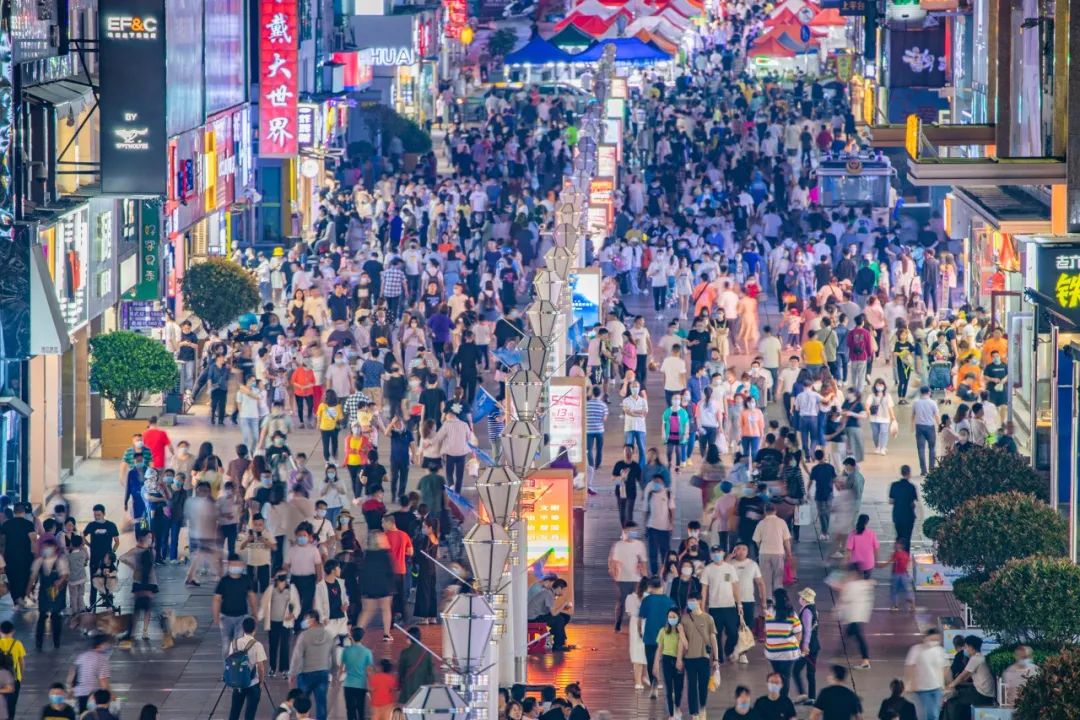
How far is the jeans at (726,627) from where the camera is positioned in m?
21.5

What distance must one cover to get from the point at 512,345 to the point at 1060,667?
1795 cm

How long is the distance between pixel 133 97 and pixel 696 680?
13.2 metres

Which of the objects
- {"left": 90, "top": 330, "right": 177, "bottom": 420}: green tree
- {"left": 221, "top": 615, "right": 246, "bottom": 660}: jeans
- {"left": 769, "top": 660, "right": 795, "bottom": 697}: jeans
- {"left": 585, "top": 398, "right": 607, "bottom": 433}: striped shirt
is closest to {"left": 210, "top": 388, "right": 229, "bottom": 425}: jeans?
{"left": 90, "top": 330, "right": 177, "bottom": 420}: green tree

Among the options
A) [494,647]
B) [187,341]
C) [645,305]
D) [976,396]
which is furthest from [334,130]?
[494,647]

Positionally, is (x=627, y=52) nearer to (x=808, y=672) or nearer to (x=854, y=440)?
(x=854, y=440)

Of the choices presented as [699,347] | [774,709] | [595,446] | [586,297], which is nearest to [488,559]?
[774,709]

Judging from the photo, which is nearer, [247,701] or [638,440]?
[247,701]

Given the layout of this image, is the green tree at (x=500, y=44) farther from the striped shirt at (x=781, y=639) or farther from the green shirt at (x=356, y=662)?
the green shirt at (x=356, y=662)

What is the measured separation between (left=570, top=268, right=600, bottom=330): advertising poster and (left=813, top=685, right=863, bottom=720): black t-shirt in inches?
729

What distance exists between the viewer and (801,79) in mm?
90375

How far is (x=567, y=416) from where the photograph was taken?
28062 millimetres

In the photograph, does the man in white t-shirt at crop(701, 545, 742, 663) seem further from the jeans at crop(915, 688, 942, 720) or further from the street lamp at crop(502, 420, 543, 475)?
the jeans at crop(915, 688, 942, 720)

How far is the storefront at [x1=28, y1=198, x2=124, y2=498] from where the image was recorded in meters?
27.4

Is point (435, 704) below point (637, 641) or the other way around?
the other way around
